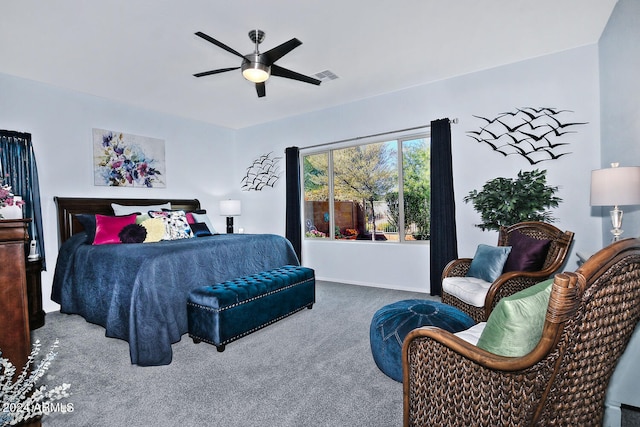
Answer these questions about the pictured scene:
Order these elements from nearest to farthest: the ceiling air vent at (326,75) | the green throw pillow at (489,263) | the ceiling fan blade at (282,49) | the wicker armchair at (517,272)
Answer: the wicker armchair at (517,272), the ceiling fan blade at (282,49), the green throw pillow at (489,263), the ceiling air vent at (326,75)

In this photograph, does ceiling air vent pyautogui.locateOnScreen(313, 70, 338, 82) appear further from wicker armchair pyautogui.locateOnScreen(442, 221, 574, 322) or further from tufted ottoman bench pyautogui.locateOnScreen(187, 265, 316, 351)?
wicker armchair pyautogui.locateOnScreen(442, 221, 574, 322)

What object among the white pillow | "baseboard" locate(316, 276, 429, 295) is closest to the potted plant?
"baseboard" locate(316, 276, 429, 295)

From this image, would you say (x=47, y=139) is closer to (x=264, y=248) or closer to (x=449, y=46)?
(x=264, y=248)

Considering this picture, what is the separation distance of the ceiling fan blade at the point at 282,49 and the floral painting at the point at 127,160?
2978mm

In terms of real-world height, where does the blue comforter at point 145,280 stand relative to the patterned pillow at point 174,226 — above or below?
below

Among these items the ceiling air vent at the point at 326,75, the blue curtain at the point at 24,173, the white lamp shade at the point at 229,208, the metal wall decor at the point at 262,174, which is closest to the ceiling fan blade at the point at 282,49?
the ceiling air vent at the point at 326,75

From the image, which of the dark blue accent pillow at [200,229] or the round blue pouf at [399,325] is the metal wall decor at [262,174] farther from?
the round blue pouf at [399,325]

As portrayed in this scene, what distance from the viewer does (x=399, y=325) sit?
2055 mm

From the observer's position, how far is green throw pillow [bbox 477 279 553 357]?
105 centimetres

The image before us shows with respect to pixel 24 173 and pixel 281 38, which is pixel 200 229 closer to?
pixel 24 173

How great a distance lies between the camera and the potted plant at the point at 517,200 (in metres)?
3.29

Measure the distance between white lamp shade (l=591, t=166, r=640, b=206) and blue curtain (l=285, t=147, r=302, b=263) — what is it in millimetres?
3873

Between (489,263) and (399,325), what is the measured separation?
128 centimetres

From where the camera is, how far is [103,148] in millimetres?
4426
